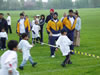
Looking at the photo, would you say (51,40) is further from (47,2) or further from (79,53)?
(47,2)

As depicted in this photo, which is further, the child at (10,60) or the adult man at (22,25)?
the adult man at (22,25)

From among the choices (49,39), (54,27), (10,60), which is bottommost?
(49,39)

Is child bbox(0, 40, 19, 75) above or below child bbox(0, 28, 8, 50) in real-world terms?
above

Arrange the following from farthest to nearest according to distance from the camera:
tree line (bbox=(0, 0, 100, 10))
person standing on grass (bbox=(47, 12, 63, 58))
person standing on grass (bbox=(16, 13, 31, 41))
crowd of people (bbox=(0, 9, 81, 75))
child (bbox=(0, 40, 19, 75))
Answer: tree line (bbox=(0, 0, 100, 10)), person standing on grass (bbox=(16, 13, 31, 41)), person standing on grass (bbox=(47, 12, 63, 58)), crowd of people (bbox=(0, 9, 81, 75)), child (bbox=(0, 40, 19, 75))

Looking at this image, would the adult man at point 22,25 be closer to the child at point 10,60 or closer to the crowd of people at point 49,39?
the crowd of people at point 49,39

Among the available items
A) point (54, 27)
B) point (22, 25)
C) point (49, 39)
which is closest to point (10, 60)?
point (54, 27)

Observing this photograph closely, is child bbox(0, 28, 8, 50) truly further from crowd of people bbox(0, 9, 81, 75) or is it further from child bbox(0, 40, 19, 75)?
child bbox(0, 40, 19, 75)

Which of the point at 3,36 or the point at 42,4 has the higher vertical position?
the point at 3,36

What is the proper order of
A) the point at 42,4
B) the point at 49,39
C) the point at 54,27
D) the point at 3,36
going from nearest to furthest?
the point at 54,27
the point at 49,39
the point at 3,36
the point at 42,4

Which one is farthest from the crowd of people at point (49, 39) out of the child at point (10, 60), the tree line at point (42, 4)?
the tree line at point (42, 4)

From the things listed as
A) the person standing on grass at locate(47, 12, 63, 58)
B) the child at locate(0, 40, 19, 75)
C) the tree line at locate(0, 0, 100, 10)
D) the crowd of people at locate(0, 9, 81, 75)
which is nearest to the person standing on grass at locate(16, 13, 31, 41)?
the crowd of people at locate(0, 9, 81, 75)

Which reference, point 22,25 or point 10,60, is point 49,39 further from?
point 10,60

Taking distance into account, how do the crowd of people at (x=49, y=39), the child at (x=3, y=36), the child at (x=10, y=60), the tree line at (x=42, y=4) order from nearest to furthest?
1. the child at (x=10, y=60)
2. the crowd of people at (x=49, y=39)
3. the child at (x=3, y=36)
4. the tree line at (x=42, y=4)

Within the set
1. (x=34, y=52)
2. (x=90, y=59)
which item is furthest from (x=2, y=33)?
(x=90, y=59)
